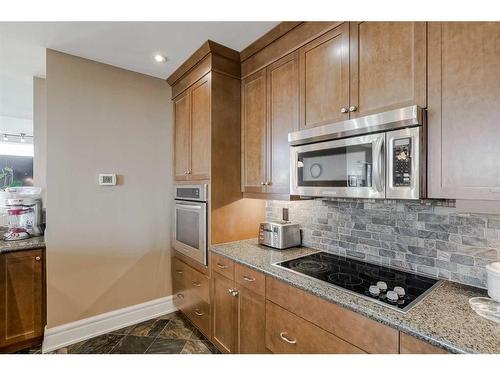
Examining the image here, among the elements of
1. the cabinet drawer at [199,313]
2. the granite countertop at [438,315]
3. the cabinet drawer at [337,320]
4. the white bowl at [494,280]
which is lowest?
the cabinet drawer at [199,313]

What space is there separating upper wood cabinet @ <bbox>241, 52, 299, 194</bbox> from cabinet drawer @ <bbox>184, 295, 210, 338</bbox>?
41.8 inches

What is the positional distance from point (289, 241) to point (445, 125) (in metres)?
1.27

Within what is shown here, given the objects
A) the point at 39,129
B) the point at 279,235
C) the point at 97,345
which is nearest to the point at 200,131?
the point at 279,235

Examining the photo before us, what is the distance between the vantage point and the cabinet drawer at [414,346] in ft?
2.87

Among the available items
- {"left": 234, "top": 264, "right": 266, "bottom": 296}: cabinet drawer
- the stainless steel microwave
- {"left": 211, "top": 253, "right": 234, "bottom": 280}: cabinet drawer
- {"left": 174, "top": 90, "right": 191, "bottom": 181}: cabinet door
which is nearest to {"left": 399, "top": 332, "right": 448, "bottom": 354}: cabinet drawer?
the stainless steel microwave

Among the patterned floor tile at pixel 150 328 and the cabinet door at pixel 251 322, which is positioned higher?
the cabinet door at pixel 251 322

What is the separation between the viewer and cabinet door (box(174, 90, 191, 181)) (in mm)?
2426

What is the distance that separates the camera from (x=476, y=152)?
1.02 m

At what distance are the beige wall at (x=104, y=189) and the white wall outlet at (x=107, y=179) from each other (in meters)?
0.04

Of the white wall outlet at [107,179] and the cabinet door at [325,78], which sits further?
the white wall outlet at [107,179]

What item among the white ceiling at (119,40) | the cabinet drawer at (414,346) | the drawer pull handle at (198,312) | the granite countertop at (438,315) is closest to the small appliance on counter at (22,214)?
the white ceiling at (119,40)

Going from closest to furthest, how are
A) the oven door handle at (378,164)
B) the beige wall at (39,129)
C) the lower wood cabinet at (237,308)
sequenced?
1. the oven door handle at (378,164)
2. the lower wood cabinet at (237,308)
3. the beige wall at (39,129)

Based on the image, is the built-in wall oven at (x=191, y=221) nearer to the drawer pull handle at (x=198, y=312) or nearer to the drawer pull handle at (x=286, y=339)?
the drawer pull handle at (x=198, y=312)
